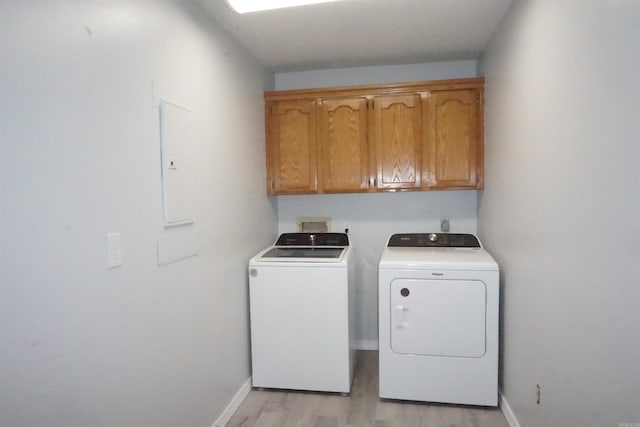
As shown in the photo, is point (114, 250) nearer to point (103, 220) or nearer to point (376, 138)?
point (103, 220)

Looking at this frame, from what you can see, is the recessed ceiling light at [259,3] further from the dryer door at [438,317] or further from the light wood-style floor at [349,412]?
the light wood-style floor at [349,412]

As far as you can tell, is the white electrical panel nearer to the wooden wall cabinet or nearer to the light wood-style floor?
the wooden wall cabinet

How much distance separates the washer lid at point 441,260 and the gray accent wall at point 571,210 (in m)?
0.17

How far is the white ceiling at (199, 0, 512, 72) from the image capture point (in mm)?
2215

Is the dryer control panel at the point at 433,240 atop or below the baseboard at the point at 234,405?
atop

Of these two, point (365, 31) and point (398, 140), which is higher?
point (365, 31)

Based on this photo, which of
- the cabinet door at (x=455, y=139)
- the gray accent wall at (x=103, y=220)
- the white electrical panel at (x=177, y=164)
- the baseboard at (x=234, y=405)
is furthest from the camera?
the cabinet door at (x=455, y=139)

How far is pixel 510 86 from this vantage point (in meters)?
2.21

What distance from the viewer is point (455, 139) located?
2941 millimetres

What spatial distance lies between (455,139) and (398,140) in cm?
41

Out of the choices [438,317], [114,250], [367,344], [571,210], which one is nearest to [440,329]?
[438,317]

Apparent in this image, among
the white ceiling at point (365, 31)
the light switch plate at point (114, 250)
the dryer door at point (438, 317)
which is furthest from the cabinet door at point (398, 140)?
the light switch plate at point (114, 250)

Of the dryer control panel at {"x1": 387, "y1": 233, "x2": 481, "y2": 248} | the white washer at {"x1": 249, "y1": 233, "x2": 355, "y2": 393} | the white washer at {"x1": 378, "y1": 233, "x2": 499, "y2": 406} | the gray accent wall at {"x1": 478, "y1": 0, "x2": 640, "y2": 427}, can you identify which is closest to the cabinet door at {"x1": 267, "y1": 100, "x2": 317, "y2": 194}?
the white washer at {"x1": 249, "y1": 233, "x2": 355, "y2": 393}

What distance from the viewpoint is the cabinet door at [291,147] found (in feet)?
10.2
